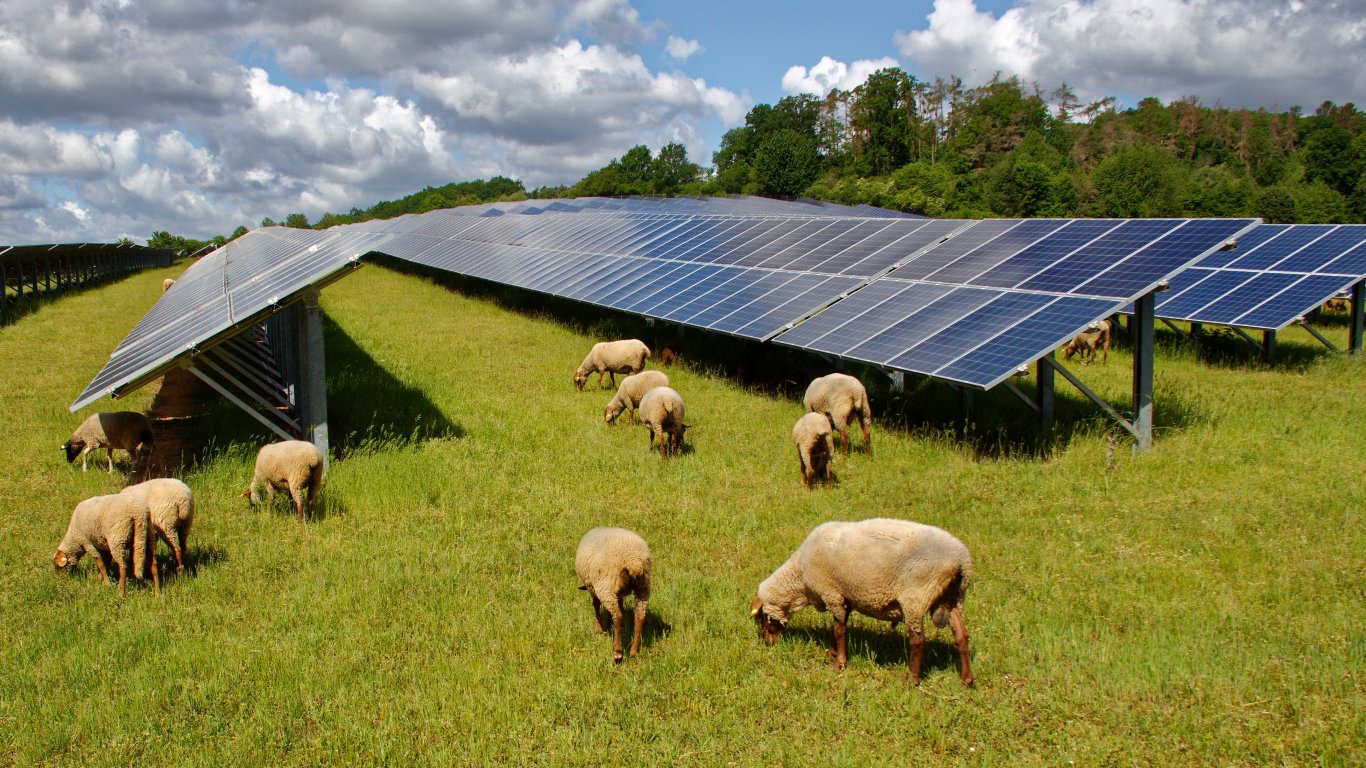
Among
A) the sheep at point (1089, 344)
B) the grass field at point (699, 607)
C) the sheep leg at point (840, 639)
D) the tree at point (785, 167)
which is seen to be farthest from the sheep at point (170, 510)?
the tree at point (785, 167)

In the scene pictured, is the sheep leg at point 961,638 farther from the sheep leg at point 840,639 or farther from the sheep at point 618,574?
the sheep at point 618,574

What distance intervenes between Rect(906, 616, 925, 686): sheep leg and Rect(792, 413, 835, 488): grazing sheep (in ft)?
14.8

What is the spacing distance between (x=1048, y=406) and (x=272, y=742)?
11.9 metres

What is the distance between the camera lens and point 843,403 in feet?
43.1

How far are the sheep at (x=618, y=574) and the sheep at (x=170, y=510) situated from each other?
4336mm

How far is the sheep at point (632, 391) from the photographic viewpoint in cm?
1515

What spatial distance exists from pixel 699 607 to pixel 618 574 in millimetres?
1234

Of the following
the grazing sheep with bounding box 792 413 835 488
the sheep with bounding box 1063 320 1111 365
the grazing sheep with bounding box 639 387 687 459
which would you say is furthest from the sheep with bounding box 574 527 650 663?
the sheep with bounding box 1063 320 1111 365

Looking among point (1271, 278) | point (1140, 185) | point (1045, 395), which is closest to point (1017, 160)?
point (1140, 185)

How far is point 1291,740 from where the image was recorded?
592 cm

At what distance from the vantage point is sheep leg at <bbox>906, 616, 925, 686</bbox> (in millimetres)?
6508

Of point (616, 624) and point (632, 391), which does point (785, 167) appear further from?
point (616, 624)

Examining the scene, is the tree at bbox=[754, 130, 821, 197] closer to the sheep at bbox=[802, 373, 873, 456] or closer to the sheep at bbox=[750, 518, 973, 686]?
the sheep at bbox=[802, 373, 873, 456]

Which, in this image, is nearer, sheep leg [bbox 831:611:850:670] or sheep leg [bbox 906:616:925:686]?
sheep leg [bbox 906:616:925:686]
